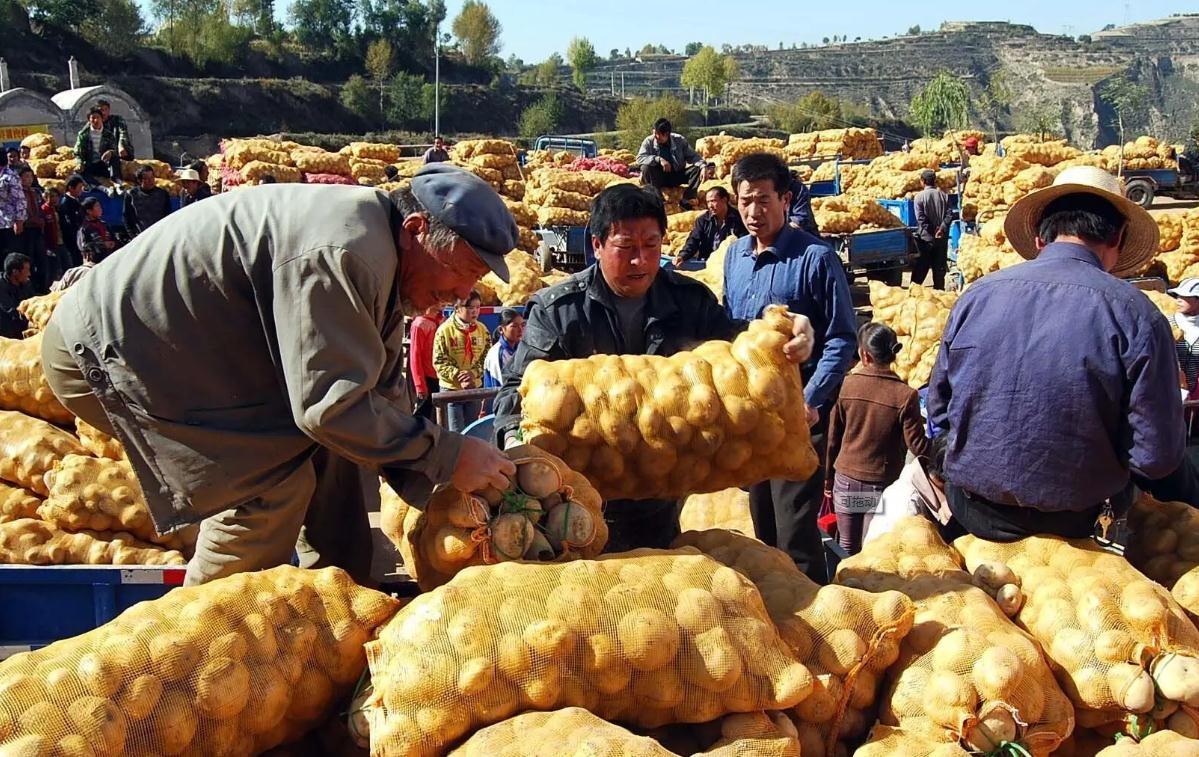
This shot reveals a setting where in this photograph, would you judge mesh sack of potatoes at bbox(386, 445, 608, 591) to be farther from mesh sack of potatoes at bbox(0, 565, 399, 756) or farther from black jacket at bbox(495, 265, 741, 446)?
black jacket at bbox(495, 265, 741, 446)

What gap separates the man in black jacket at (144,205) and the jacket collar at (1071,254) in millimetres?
11757

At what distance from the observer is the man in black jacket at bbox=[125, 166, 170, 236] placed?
1223 centimetres

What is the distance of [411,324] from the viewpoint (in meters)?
7.57

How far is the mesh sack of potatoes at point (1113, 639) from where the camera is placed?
216cm

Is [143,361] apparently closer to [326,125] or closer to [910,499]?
[910,499]

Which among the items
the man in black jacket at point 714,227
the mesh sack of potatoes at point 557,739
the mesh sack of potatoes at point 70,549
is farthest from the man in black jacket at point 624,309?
the man in black jacket at point 714,227

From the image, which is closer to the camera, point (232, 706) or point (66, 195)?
point (232, 706)

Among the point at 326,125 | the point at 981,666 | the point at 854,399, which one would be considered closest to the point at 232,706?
the point at 981,666

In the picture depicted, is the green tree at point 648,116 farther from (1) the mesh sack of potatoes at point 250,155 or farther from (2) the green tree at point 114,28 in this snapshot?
(2) the green tree at point 114,28

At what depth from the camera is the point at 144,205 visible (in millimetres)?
12211

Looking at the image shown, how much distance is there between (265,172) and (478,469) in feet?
51.3

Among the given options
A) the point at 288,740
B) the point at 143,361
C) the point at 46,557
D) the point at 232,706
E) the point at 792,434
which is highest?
the point at 143,361

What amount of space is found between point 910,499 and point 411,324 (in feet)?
16.5

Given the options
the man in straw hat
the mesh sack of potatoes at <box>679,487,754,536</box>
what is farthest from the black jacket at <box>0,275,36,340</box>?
the man in straw hat
